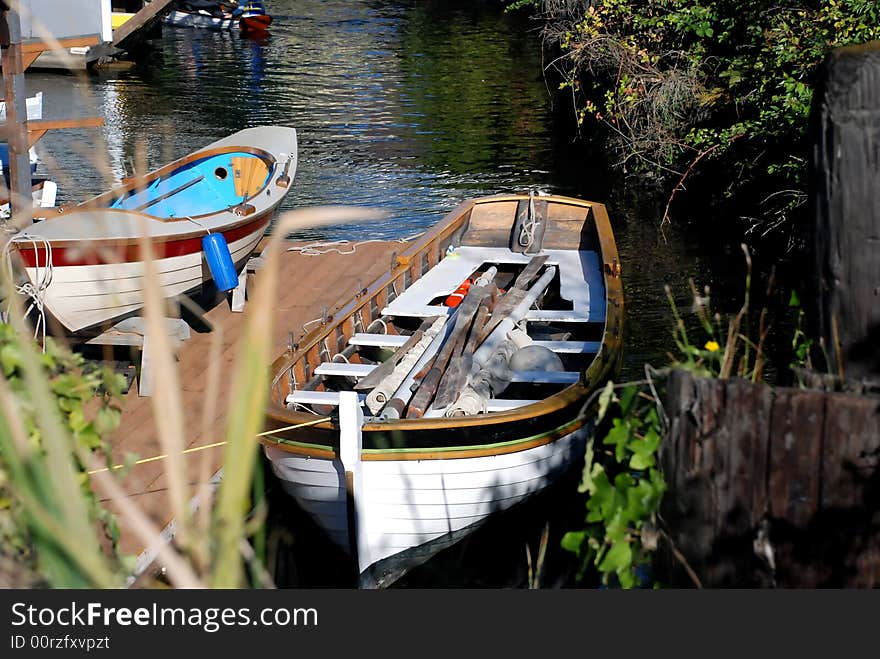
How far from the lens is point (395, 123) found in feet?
65.4

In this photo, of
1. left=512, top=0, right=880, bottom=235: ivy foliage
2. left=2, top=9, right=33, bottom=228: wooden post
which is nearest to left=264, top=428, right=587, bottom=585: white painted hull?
left=2, top=9, right=33, bottom=228: wooden post

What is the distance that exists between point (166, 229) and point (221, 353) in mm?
1010

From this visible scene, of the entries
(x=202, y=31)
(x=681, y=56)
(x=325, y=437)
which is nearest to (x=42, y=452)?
(x=325, y=437)

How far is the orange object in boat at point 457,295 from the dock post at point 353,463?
266cm

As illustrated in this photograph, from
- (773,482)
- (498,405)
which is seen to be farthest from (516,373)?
(773,482)

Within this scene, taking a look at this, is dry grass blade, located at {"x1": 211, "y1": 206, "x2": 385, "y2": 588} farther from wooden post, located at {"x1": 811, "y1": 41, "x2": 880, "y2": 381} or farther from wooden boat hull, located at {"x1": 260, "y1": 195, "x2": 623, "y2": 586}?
wooden boat hull, located at {"x1": 260, "y1": 195, "x2": 623, "y2": 586}

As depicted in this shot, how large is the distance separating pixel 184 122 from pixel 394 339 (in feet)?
45.1

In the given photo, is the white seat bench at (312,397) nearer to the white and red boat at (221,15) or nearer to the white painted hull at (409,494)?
the white painted hull at (409,494)

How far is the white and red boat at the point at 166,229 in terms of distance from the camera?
7.07 m

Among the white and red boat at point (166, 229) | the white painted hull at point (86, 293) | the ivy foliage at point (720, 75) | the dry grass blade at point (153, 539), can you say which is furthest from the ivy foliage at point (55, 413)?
the ivy foliage at point (720, 75)

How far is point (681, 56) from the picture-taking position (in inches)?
545

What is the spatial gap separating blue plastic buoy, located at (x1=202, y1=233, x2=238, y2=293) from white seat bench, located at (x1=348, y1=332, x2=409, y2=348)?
4.55ft

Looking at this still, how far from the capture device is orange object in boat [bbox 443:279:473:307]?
27.0 ft

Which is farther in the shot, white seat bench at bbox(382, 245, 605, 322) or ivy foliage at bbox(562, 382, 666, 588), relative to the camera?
white seat bench at bbox(382, 245, 605, 322)
